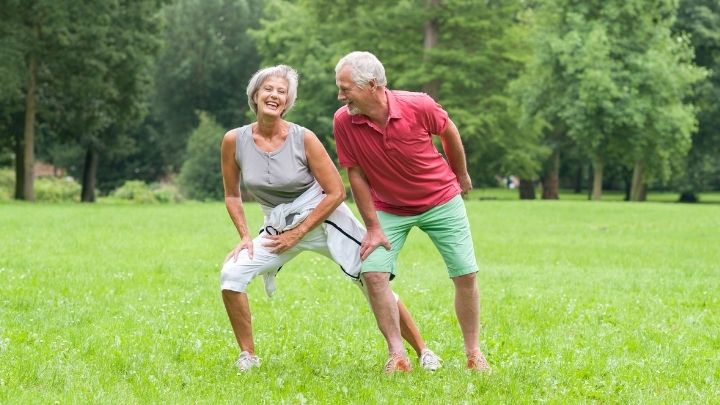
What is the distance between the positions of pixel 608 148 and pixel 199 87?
31.2 metres

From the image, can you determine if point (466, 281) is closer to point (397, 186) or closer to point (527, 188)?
point (397, 186)

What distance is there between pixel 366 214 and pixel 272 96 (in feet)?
3.59

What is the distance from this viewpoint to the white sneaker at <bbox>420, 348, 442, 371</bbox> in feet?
23.5

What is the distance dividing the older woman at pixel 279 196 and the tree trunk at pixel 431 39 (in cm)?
3776

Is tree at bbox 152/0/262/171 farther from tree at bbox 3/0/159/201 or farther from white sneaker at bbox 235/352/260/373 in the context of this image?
white sneaker at bbox 235/352/260/373

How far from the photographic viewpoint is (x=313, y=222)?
22.8 ft

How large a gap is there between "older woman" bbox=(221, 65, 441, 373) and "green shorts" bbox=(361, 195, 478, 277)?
22 cm

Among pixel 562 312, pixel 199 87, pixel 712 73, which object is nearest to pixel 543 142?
pixel 712 73

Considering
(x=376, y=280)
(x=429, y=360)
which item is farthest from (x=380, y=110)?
(x=429, y=360)

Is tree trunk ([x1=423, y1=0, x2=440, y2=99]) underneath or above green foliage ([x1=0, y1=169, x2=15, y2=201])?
above

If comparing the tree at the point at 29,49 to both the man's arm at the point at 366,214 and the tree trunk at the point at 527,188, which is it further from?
the man's arm at the point at 366,214

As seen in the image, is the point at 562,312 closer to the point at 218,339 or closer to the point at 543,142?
the point at 218,339

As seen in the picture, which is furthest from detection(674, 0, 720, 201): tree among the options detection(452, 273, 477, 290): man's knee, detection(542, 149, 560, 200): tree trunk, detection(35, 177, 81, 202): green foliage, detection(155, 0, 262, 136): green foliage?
detection(452, 273, 477, 290): man's knee

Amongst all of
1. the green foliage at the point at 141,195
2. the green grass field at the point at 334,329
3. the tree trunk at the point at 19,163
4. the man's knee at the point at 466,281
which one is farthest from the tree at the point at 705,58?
the man's knee at the point at 466,281
